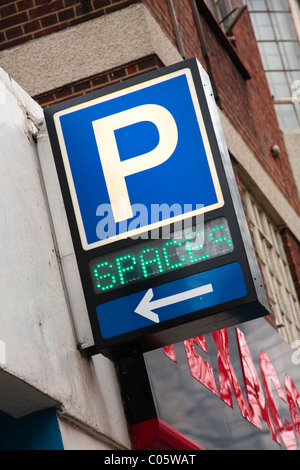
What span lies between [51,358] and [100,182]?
3.71 feet

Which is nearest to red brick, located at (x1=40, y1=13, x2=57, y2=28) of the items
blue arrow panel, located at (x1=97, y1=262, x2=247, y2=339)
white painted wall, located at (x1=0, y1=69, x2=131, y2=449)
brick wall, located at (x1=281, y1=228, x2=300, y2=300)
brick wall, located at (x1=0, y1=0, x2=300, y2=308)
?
brick wall, located at (x1=0, y1=0, x2=300, y2=308)

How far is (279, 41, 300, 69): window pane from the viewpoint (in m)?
17.1

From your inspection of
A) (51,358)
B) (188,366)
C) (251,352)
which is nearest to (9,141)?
(51,358)

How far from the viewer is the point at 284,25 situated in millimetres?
17328

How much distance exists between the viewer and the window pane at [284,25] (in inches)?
678

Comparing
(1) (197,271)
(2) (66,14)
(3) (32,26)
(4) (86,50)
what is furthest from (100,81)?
(1) (197,271)

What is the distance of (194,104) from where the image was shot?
545 cm

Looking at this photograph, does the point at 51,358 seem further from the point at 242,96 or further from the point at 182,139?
the point at 242,96

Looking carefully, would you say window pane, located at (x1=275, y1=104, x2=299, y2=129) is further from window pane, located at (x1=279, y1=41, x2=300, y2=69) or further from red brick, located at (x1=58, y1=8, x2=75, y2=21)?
red brick, located at (x1=58, y1=8, x2=75, y2=21)

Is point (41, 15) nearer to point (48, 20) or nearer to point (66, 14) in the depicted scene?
point (48, 20)

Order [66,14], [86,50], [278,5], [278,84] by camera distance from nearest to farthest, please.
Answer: [86,50], [66,14], [278,84], [278,5]

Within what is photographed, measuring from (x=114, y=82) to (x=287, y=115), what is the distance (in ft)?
33.2

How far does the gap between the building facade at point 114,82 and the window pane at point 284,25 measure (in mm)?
4545

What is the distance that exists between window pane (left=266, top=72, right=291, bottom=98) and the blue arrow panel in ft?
39.5
